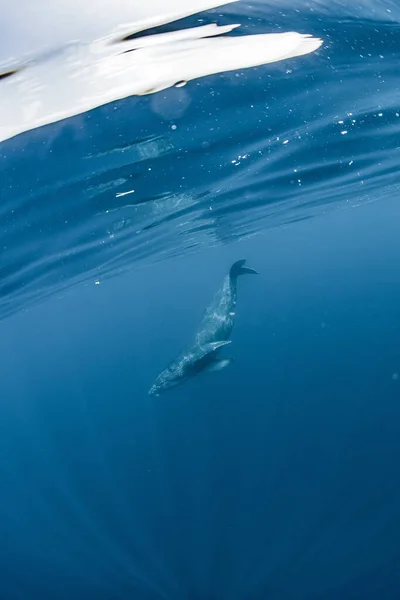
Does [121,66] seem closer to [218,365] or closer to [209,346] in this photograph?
[218,365]

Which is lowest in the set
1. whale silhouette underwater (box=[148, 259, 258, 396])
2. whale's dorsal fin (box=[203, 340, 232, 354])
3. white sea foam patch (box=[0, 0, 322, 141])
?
whale silhouette underwater (box=[148, 259, 258, 396])

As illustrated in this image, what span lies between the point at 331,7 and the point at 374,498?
43.8ft

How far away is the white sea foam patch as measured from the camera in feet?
20.0

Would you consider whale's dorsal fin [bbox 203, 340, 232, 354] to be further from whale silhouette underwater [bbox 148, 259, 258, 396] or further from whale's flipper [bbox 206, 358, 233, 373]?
whale's flipper [bbox 206, 358, 233, 373]

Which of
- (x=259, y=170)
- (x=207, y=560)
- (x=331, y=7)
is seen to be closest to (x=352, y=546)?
(x=207, y=560)

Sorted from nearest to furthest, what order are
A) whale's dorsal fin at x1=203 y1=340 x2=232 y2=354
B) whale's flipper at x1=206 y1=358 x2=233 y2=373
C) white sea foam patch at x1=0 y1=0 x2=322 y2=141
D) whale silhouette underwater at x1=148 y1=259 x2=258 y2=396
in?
white sea foam patch at x1=0 y1=0 x2=322 y2=141 → whale's flipper at x1=206 y1=358 x2=233 y2=373 → whale's dorsal fin at x1=203 y1=340 x2=232 y2=354 → whale silhouette underwater at x1=148 y1=259 x2=258 y2=396

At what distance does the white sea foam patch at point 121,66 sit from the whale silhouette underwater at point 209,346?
887cm

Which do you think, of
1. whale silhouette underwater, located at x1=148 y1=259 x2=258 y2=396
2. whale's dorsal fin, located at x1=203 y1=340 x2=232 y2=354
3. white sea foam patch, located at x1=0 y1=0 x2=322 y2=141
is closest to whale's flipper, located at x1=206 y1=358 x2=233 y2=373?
whale silhouette underwater, located at x1=148 y1=259 x2=258 y2=396

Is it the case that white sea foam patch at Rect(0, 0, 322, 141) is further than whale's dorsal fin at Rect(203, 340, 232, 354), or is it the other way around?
whale's dorsal fin at Rect(203, 340, 232, 354)

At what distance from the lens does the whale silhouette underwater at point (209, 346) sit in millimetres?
15055

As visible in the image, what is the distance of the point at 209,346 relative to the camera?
50.0 feet

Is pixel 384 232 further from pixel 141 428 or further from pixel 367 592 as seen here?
pixel 367 592

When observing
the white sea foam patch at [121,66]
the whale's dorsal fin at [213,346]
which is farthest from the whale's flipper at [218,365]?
the white sea foam patch at [121,66]

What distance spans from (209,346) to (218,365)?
4.21 ft
